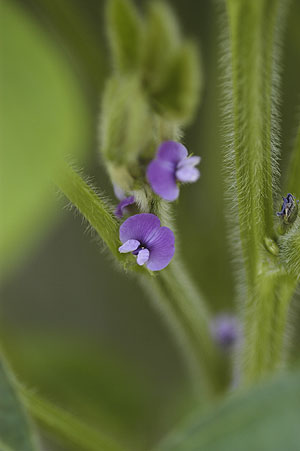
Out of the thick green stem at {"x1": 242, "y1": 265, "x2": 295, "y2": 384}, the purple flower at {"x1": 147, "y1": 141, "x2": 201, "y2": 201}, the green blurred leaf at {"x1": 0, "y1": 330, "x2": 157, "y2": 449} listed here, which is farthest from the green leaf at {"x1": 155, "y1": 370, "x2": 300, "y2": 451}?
the green blurred leaf at {"x1": 0, "y1": 330, "x2": 157, "y2": 449}

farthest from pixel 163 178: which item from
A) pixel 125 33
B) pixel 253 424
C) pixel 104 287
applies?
pixel 104 287

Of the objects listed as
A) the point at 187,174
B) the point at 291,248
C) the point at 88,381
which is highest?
the point at 187,174

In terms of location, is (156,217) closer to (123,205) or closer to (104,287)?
(123,205)

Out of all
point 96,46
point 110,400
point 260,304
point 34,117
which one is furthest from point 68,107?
point 110,400

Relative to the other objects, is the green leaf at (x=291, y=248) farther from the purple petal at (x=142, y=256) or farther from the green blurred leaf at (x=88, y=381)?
the green blurred leaf at (x=88, y=381)

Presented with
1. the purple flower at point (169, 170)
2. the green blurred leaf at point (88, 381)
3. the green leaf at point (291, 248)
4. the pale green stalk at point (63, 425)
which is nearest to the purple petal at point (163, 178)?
the purple flower at point (169, 170)

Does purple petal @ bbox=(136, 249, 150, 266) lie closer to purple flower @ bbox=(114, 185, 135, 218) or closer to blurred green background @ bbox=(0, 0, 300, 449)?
purple flower @ bbox=(114, 185, 135, 218)
